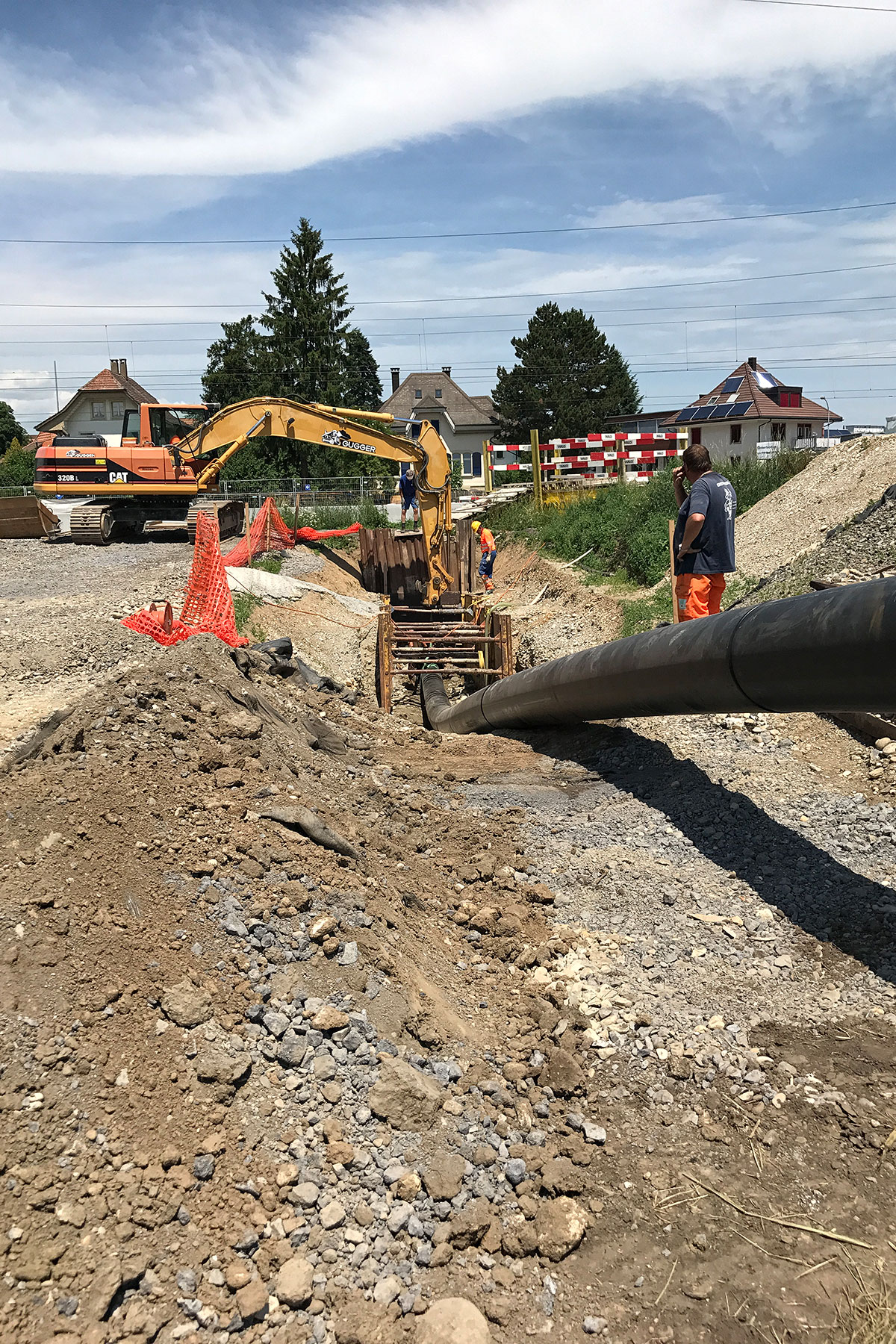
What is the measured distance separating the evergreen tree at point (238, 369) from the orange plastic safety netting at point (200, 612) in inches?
1494

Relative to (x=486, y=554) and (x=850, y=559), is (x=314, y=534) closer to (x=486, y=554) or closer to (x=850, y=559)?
(x=486, y=554)

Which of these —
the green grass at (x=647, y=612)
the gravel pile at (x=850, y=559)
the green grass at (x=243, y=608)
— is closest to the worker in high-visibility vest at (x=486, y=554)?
the green grass at (x=647, y=612)

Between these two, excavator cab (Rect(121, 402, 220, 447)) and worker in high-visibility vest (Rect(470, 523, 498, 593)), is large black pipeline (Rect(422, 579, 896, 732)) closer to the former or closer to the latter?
worker in high-visibility vest (Rect(470, 523, 498, 593))

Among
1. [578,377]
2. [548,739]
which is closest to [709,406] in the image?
[578,377]

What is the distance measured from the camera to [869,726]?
6477 millimetres

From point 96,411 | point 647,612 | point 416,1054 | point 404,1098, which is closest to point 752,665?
point 416,1054

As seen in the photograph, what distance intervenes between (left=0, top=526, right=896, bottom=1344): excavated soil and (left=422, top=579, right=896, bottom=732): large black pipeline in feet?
2.93

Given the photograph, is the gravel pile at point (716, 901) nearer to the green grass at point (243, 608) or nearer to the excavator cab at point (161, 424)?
the green grass at point (243, 608)

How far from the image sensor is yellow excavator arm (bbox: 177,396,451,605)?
14477 millimetres

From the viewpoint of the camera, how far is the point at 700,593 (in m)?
6.73

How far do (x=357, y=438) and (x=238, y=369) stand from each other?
38990 millimetres

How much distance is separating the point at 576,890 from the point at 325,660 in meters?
7.75

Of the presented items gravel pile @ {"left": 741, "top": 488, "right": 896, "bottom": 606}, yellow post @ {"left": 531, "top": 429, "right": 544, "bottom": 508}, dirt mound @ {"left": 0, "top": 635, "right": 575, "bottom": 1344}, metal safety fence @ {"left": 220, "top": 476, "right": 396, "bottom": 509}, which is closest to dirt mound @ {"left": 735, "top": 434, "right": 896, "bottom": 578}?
gravel pile @ {"left": 741, "top": 488, "right": 896, "bottom": 606}

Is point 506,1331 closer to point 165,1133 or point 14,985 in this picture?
point 165,1133
